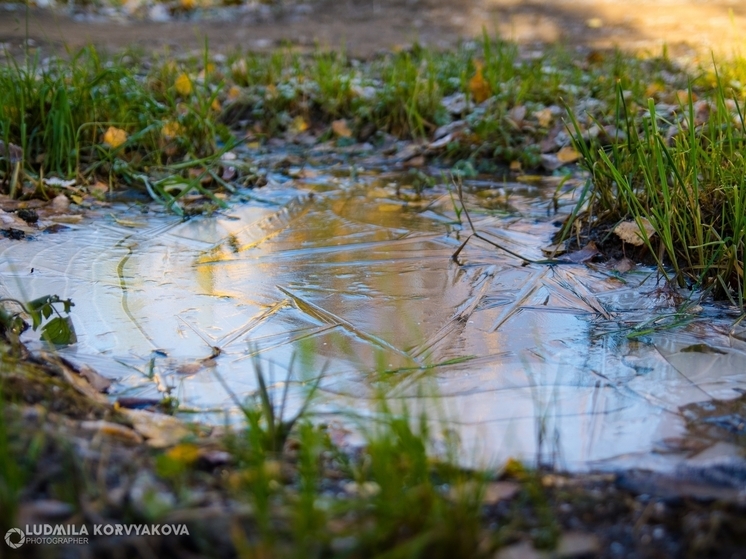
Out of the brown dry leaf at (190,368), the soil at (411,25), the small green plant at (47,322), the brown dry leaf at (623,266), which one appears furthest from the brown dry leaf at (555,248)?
the soil at (411,25)

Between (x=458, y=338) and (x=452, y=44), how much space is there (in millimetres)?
A: 5184

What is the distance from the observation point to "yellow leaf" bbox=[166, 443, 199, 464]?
1.32 metres

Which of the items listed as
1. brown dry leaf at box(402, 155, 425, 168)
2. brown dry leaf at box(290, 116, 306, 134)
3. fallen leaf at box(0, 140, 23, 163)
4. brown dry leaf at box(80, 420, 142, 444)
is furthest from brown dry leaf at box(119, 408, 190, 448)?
brown dry leaf at box(290, 116, 306, 134)

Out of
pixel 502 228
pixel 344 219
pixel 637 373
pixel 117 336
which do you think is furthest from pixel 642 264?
pixel 117 336

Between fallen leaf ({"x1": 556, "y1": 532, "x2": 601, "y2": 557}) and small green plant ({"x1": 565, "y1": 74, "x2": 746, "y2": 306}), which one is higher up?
small green plant ({"x1": 565, "y1": 74, "x2": 746, "y2": 306})

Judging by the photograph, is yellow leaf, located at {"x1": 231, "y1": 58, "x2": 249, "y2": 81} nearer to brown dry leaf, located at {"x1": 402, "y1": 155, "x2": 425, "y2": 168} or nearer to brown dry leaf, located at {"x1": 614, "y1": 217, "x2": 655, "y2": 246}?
brown dry leaf, located at {"x1": 402, "y1": 155, "x2": 425, "y2": 168}

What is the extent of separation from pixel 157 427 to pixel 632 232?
186 centimetres

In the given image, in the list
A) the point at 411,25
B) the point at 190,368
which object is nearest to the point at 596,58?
the point at 411,25

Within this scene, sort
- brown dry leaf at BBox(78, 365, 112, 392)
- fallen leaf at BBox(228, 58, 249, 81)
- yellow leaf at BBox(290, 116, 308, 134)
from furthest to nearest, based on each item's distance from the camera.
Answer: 1. fallen leaf at BBox(228, 58, 249, 81)
2. yellow leaf at BBox(290, 116, 308, 134)
3. brown dry leaf at BBox(78, 365, 112, 392)

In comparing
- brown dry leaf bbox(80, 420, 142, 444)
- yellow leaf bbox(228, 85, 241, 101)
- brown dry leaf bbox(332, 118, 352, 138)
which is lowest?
brown dry leaf bbox(80, 420, 142, 444)

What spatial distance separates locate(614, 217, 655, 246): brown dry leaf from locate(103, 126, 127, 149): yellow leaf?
2.30 m

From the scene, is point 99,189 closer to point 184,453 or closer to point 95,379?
point 95,379

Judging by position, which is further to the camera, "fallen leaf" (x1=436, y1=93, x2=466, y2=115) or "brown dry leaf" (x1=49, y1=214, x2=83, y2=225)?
"fallen leaf" (x1=436, y1=93, x2=466, y2=115)

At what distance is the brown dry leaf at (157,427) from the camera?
1524 millimetres
